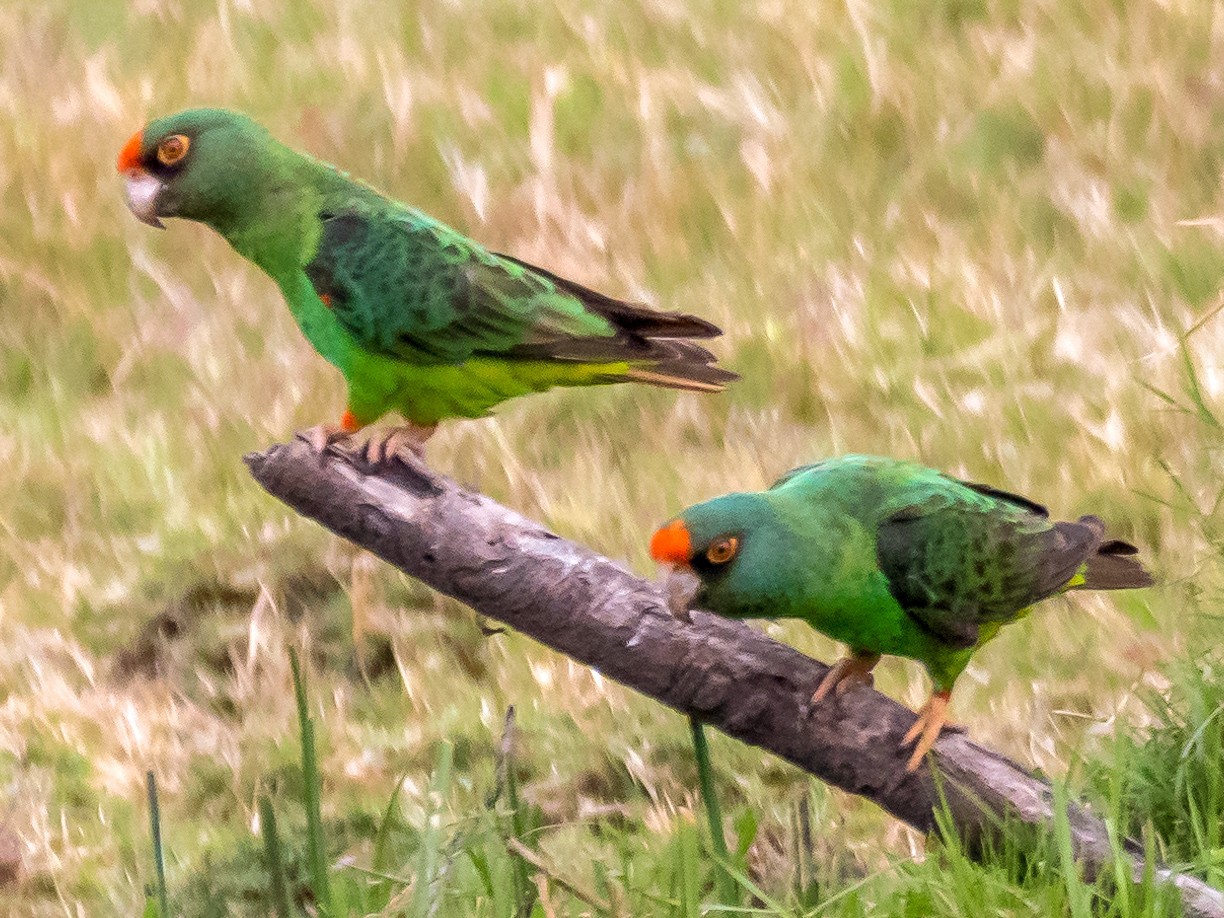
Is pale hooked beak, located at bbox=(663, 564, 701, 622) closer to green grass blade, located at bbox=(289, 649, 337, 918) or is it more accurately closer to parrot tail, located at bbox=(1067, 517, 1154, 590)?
green grass blade, located at bbox=(289, 649, 337, 918)

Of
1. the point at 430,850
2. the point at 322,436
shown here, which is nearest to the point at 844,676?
the point at 430,850

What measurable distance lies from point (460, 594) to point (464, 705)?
4.89ft

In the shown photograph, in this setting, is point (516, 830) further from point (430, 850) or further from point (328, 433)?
point (328, 433)

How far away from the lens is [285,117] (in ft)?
19.0

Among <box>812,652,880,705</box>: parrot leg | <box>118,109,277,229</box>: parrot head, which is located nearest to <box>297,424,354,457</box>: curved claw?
<box>118,109,277,229</box>: parrot head

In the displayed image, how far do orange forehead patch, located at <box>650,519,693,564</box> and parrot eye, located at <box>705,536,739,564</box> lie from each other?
3 centimetres

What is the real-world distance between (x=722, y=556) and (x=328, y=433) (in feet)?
2.89

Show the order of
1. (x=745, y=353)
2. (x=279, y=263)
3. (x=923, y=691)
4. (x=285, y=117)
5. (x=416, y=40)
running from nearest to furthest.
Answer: (x=279, y=263), (x=923, y=691), (x=745, y=353), (x=285, y=117), (x=416, y=40)

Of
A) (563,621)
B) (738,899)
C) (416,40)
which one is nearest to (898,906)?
(738,899)

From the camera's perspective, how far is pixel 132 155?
291 centimetres

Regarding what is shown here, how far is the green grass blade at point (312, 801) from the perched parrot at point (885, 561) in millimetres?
583

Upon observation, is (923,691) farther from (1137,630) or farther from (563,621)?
(563,621)

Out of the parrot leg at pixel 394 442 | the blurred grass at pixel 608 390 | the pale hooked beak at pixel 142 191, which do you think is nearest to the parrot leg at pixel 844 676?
the blurred grass at pixel 608 390

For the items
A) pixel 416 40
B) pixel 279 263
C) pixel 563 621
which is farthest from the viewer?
pixel 416 40
